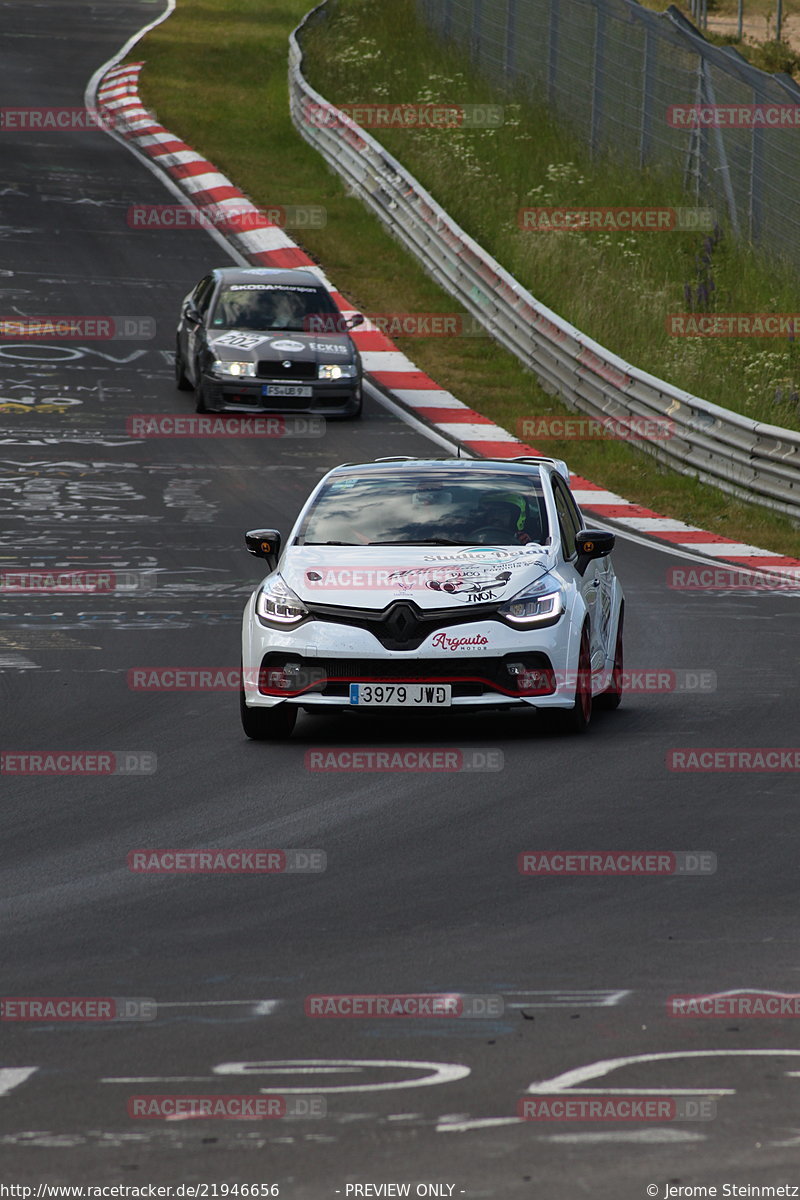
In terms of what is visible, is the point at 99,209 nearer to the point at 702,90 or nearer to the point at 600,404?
the point at 702,90

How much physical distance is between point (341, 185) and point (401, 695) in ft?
89.1

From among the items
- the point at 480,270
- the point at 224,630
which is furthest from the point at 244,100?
the point at 224,630

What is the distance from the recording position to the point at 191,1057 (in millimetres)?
5715

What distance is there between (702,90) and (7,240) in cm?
1250

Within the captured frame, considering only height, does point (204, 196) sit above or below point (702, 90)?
below

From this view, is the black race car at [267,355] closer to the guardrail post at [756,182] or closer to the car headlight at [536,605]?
the guardrail post at [756,182]

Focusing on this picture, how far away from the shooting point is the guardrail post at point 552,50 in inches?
1350
